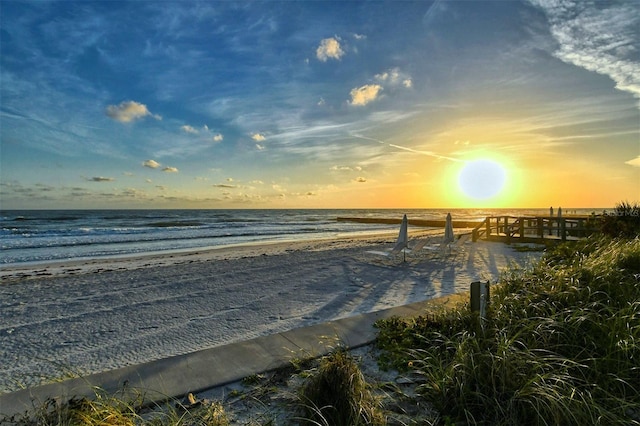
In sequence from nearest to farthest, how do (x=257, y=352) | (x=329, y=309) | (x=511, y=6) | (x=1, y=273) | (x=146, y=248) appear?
(x=257, y=352) < (x=329, y=309) < (x=511, y=6) < (x=1, y=273) < (x=146, y=248)

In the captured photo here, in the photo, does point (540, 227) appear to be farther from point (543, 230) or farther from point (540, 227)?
point (543, 230)

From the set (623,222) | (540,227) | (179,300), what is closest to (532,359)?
(179,300)

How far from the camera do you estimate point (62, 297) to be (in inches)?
288

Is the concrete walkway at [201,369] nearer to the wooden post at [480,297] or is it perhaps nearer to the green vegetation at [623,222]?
the wooden post at [480,297]

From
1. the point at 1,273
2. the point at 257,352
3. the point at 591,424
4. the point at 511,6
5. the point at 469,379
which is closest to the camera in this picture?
the point at 591,424

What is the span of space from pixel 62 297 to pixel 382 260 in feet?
26.9

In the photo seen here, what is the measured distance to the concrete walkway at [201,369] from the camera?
2740mm

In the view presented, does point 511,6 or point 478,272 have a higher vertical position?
point 511,6

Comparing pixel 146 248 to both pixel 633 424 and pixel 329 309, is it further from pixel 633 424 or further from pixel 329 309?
pixel 633 424

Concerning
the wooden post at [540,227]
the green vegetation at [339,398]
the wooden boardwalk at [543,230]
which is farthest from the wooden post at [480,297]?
the wooden post at [540,227]

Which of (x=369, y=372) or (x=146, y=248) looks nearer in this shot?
(x=369, y=372)

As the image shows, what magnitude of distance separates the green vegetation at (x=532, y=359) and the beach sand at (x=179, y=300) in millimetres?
1887

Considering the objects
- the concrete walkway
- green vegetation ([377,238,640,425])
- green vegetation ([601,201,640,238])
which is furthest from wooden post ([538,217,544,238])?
the concrete walkway

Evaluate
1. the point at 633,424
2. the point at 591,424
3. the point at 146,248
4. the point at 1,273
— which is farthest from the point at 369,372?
the point at 146,248
